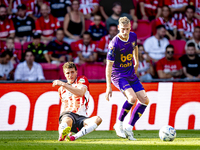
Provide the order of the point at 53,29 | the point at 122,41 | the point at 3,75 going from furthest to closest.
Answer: the point at 53,29 → the point at 3,75 → the point at 122,41

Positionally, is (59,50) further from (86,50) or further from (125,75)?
(125,75)

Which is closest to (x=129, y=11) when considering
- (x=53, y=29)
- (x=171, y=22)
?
(x=171, y=22)

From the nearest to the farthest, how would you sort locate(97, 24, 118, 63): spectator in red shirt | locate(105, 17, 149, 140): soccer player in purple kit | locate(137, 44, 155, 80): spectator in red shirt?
locate(105, 17, 149, 140): soccer player in purple kit
locate(137, 44, 155, 80): spectator in red shirt
locate(97, 24, 118, 63): spectator in red shirt

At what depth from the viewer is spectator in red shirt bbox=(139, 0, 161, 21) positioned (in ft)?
38.7

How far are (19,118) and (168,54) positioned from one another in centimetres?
438

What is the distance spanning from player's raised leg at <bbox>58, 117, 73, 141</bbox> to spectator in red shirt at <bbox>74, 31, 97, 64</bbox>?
13.7 feet

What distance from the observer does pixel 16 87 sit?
803cm

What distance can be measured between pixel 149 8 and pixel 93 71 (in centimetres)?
417

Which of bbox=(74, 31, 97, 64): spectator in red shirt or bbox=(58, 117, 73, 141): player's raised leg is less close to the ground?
bbox=(74, 31, 97, 64): spectator in red shirt

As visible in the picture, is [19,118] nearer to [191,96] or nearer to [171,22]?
[191,96]

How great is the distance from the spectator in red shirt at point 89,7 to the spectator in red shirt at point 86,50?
1.33 m

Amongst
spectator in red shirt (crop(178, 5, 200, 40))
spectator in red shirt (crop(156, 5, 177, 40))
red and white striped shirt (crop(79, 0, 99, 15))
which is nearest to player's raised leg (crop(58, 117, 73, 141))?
red and white striped shirt (crop(79, 0, 99, 15))

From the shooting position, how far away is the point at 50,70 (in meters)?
8.97

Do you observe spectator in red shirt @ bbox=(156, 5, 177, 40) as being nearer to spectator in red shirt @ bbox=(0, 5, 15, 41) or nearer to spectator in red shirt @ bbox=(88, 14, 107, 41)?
spectator in red shirt @ bbox=(88, 14, 107, 41)
